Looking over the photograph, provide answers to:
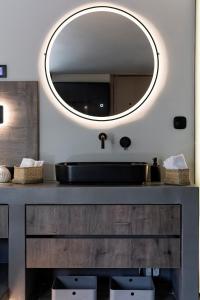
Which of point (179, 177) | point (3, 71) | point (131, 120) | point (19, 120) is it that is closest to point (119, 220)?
point (179, 177)

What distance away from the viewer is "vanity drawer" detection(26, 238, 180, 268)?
2121 millimetres

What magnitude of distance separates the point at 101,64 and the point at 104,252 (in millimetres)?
1316

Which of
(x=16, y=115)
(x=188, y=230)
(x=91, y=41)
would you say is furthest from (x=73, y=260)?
(x=91, y=41)

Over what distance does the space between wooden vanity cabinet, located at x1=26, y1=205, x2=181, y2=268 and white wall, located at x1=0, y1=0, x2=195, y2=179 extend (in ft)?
1.83

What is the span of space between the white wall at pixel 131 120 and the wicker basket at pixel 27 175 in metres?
0.23

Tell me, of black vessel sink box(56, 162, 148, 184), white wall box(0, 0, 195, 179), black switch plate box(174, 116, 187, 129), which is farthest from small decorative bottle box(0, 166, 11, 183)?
black switch plate box(174, 116, 187, 129)

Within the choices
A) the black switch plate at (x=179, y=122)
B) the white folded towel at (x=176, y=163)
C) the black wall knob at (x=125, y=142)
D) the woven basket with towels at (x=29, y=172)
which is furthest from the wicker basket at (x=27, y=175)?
the black switch plate at (x=179, y=122)

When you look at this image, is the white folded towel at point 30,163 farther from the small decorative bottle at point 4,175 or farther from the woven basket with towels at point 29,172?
the small decorative bottle at point 4,175

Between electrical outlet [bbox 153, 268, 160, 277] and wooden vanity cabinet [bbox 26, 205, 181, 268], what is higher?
wooden vanity cabinet [bbox 26, 205, 181, 268]

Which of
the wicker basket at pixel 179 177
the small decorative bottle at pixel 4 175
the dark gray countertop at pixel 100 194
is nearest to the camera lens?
the dark gray countertop at pixel 100 194

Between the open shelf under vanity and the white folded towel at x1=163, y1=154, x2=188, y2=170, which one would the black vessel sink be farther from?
the open shelf under vanity

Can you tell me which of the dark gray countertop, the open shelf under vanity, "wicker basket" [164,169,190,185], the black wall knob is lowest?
the open shelf under vanity

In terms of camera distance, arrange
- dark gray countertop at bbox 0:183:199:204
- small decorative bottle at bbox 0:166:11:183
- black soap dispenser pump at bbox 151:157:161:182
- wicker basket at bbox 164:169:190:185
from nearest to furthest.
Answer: dark gray countertop at bbox 0:183:199:204
wicker basket at bbox 164:169:190:185
small decorative bottle at bbox 0:166:11:183
black soap dispenser pump at bbox 151:157:161:182

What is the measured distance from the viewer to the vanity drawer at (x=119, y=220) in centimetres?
212
